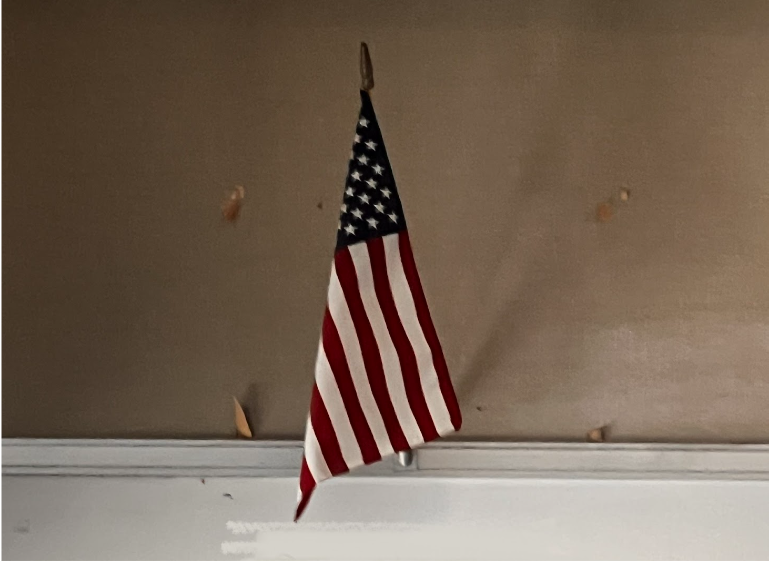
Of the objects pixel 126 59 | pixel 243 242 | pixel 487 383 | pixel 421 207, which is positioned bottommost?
pixel 487 383

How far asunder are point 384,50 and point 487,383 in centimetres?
77

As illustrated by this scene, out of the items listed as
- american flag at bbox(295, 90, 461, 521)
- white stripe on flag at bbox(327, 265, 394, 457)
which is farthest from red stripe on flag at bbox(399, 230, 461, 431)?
white stripe on flag at bbox(327, 265, 394, 457)

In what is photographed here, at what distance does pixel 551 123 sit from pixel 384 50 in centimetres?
40

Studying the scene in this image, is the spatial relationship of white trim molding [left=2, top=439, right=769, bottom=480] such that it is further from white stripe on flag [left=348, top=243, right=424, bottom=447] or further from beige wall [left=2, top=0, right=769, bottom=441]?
white stripe on flag [left=348, top=243, right=424, bottom=447]

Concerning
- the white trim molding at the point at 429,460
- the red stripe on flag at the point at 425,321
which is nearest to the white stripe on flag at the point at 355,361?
the red stripe on flag at the point at 425,321

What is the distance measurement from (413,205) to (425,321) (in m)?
0.33

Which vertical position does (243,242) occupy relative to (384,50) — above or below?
below

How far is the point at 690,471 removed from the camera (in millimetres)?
1311

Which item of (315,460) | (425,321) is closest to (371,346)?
(425,321)

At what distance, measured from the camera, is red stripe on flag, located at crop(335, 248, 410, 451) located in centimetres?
108

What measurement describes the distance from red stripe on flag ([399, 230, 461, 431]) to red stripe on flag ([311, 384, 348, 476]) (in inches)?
8.4

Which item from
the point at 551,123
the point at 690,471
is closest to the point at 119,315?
the point at 551,123

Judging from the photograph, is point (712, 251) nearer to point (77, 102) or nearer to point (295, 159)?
A: point (295, 159)

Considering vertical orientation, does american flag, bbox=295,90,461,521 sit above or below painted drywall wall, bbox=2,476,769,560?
above
